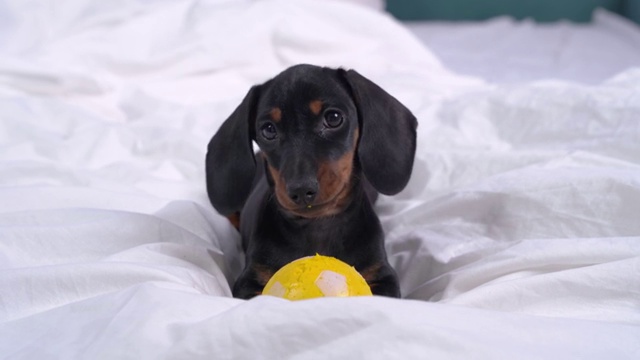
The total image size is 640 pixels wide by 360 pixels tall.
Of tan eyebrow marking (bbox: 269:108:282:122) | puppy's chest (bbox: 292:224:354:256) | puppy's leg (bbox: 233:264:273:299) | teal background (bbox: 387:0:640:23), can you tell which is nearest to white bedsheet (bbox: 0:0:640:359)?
puppy's leg (bbox: 233:264:273:299)

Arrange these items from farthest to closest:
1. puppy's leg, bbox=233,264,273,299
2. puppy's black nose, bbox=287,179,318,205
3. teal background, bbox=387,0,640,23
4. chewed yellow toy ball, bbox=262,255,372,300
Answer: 1. teal background, bbox=387,0,640,23
2. puppy's leg, bbox=233,264,273,299
3. puppy's black nose, bbox=287,179,318,205
4. chewed yellow toy ball, bbox=262,255,372,300

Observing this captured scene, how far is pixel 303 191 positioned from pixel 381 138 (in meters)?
0.18

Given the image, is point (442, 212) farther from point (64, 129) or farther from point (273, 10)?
point (273, 10)

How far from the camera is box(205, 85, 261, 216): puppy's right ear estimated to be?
3.49ft

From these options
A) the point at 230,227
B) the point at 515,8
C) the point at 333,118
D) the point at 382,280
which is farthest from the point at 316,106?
the point at 515,8

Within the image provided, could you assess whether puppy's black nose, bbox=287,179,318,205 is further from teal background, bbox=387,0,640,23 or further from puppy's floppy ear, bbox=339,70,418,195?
teal background, bbox=387,0,640,23

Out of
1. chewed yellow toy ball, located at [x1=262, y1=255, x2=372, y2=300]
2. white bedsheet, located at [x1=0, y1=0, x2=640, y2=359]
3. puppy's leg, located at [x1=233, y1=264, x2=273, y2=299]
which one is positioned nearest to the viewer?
white bedsheet, located at [x1=0, y1=0, x2=640, y2=359]

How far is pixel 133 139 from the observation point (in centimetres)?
165

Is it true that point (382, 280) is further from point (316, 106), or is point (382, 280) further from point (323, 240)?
point (316, 106)

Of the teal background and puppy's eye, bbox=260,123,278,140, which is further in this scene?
the teal background

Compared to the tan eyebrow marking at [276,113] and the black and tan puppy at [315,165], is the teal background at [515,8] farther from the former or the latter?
the tan eyebrow marking at [276,113]

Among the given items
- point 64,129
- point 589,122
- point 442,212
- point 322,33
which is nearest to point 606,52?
point 322,33

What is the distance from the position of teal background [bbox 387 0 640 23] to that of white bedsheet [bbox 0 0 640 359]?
1.85m

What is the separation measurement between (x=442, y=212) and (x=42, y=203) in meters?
0.70
